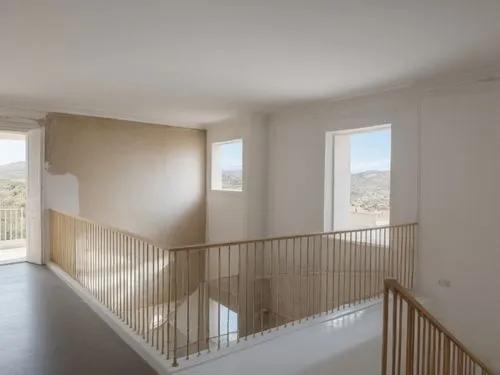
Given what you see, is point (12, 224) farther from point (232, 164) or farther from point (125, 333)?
point (125, 333)

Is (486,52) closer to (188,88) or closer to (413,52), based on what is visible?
(413,52)

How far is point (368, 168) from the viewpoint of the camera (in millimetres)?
5105

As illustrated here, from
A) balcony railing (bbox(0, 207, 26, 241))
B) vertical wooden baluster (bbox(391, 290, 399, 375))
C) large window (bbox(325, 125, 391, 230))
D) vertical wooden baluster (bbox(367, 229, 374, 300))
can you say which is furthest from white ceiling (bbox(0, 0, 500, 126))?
balcony railing (bbox(0, 207, 26, 241))

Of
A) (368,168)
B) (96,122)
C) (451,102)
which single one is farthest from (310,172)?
(96,122)

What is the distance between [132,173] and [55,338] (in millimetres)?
3747

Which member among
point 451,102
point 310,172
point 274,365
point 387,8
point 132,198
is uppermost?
point 387,8

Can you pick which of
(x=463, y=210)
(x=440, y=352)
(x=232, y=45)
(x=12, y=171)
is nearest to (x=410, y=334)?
(x=440, y=352)

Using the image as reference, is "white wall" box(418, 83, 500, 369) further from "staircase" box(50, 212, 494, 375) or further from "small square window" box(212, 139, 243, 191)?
"small square window" box(212, 139, 243, 191)

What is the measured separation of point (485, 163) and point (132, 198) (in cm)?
538

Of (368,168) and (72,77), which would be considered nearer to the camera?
(72,77)

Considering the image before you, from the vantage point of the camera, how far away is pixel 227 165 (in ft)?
24.2

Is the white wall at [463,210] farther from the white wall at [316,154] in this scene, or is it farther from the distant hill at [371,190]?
the distant hill at [371,190]

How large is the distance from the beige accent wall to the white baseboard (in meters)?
1.37

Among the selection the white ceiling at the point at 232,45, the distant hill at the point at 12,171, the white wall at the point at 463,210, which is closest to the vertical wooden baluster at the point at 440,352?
the white wall at the point at 463,210
